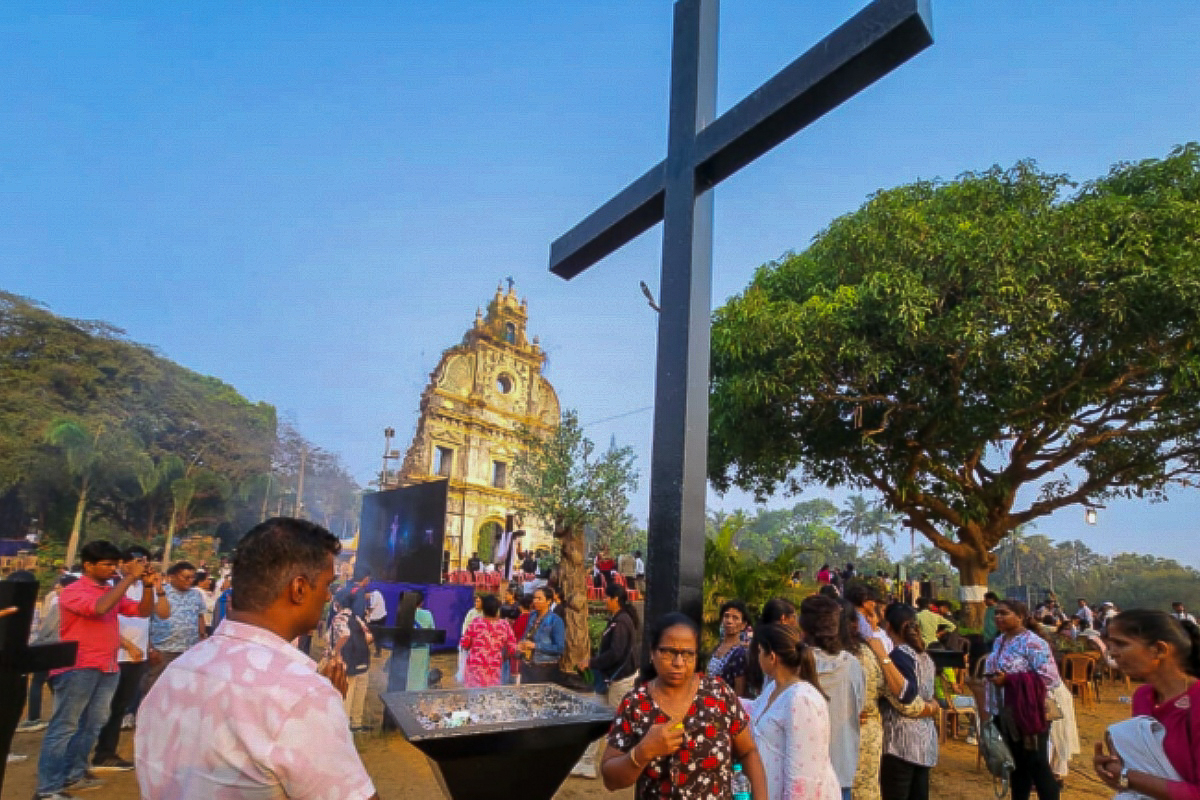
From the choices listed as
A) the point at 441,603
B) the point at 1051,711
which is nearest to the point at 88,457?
the point at 441,603

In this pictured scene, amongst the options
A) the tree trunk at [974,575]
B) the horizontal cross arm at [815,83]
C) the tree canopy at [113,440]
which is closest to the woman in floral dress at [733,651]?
the horizontal cross arm at [815,83]

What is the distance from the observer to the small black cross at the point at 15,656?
12.5 feet

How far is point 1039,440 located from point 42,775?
15268 millimetres

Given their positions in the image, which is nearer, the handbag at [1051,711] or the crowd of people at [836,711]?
the crowd of people at [836,711]

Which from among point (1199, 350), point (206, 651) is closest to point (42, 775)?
point (206, 651)

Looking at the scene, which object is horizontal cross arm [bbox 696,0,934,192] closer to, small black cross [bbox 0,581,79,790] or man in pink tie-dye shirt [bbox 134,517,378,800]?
man in pink tie-dye shirt [bbox 134,517,378,800]

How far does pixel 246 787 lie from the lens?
127 cm

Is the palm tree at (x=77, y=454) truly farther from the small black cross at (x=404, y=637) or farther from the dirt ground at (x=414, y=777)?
the small black cross at (x=404, y=637)

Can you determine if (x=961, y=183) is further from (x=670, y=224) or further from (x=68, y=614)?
(x=68, y=614)

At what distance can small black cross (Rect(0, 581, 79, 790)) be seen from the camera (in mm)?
3824

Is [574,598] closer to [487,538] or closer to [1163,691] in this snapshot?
[1163,691]

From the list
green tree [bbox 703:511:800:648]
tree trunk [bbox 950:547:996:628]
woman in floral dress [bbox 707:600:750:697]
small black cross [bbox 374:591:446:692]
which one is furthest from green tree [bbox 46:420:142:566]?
woman in floral dress [bbox 707:600:750:697]

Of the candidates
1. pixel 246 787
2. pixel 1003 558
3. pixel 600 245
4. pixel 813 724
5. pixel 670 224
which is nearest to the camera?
pixel 246 787

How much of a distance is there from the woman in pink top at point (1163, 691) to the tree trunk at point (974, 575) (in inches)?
515
